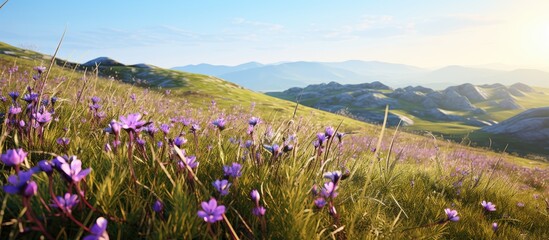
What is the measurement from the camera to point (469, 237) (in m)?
3.36

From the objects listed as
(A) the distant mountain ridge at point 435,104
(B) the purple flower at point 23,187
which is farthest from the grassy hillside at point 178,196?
(A) the distant mountain ridge at point 435,104

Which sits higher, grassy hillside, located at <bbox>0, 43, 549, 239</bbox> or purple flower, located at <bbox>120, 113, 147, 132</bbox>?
purple flower, located at <bbox>120, 113, 147, 132</bbox>

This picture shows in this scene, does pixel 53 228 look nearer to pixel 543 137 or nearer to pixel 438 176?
pixel 438 176

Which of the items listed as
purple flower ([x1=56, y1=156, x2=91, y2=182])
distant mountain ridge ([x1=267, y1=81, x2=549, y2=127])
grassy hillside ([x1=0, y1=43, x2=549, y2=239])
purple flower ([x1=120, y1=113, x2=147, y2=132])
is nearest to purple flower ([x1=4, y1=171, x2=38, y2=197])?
grassy hillside ([x1=0, y1=43, x2=549, y2=239])

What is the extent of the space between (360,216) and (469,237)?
1.56 metres

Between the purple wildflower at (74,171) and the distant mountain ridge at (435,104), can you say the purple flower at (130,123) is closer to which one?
the purple wildflower at (74,171)

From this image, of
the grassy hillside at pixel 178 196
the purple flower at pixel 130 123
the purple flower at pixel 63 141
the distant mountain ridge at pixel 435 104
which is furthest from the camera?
the distant mountain ridge at pixel 435 104

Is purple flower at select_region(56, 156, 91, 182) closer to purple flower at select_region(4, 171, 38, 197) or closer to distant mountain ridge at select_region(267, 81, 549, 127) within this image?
purple flower at select_region(4, 171, 38, 197)

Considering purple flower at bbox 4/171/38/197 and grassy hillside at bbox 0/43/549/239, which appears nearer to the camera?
purple flower at bbox 4/171/38/197

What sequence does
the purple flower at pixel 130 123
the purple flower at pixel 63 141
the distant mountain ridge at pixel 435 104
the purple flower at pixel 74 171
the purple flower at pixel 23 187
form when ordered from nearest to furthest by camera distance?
the purple flower at pixel 23 187
the purple flower at pixel 74 171
the purple flower at pixel 130 123
the purple flower at pixel 63 141
the distant mountain ridge at pixel 435 104

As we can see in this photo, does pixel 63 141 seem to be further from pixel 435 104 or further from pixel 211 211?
pixel 435 104

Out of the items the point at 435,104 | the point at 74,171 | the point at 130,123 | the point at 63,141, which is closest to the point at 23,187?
the point at 74,171

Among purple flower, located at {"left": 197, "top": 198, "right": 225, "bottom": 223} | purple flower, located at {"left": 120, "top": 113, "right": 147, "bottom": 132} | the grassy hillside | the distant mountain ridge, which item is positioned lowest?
the distant mountain ridge

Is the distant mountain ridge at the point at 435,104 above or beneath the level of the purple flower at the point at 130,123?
beneath
